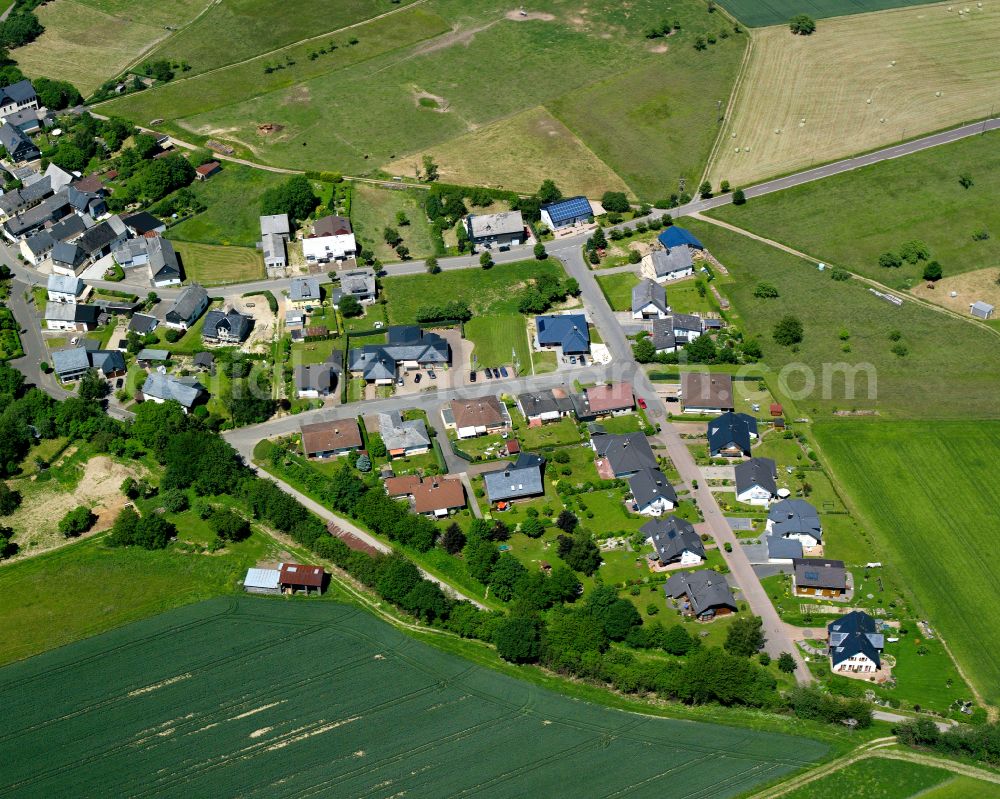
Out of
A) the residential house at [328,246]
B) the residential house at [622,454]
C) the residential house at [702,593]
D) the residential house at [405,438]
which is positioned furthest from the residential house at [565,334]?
the residential house at [702,593]

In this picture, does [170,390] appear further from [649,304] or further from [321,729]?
[649,304]

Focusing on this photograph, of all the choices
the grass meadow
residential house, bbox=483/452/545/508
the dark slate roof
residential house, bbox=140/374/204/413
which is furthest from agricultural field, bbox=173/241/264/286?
the dark slate roof

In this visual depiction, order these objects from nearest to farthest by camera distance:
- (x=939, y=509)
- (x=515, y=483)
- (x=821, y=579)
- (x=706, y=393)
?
(x=821, y=579) < (x=939, y=509) < (x=515, y=483) < (x=706, y=393)

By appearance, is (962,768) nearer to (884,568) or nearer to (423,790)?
(884,568)

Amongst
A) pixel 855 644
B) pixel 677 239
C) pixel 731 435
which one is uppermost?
pixel 677 239

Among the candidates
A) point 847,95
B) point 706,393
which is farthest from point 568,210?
point 847,95

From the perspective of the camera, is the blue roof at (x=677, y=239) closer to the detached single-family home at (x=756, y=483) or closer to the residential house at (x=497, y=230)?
the residential house at (x=497, y=230)

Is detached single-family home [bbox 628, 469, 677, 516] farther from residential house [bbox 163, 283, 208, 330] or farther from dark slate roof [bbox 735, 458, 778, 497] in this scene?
residential house [bbox 163, 283, 208, 330]
